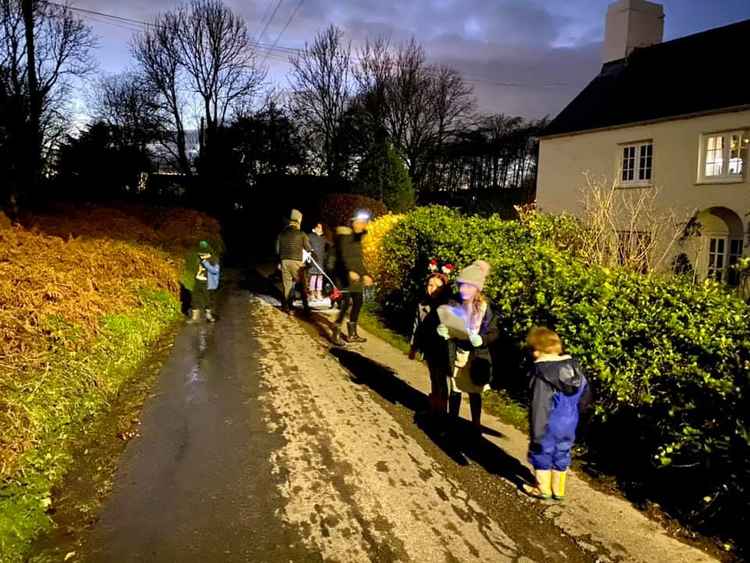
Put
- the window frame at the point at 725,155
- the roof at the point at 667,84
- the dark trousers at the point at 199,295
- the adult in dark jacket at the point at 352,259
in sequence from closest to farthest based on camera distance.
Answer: the adult in dark jacket at the point at 352,259 → the dark trousers at the point at 199,295 → the window frame at the point at 725,155 → the roof at the point at 667,84

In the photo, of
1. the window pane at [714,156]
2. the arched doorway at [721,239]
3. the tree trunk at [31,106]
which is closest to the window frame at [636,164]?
the window pane at [714,156]

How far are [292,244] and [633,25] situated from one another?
2077 cm

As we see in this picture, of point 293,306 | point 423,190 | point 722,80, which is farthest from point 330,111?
point 293,306

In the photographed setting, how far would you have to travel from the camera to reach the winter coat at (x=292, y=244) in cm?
1031

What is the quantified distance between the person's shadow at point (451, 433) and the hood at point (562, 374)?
1.03 m

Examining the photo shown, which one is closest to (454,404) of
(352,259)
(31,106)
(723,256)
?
(352,259)

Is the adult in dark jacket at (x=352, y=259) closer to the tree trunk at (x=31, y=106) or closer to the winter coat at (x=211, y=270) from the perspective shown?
the winter coat at (x=211, y=270)

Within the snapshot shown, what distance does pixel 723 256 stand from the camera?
17.4 m

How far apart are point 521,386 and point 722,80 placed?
55.8ft

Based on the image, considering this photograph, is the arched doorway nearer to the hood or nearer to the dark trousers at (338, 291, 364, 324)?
the dark trousers at (338, 291, 364, 324)

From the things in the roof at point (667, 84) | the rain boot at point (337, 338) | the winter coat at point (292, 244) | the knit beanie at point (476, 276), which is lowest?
the rain boot at point (337, 338)

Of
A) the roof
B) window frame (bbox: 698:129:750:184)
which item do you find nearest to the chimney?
the roof

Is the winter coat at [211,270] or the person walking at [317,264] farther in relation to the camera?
the person walking at [317,264]

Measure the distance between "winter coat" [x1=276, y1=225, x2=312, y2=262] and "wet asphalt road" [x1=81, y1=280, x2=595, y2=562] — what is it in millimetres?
4100
